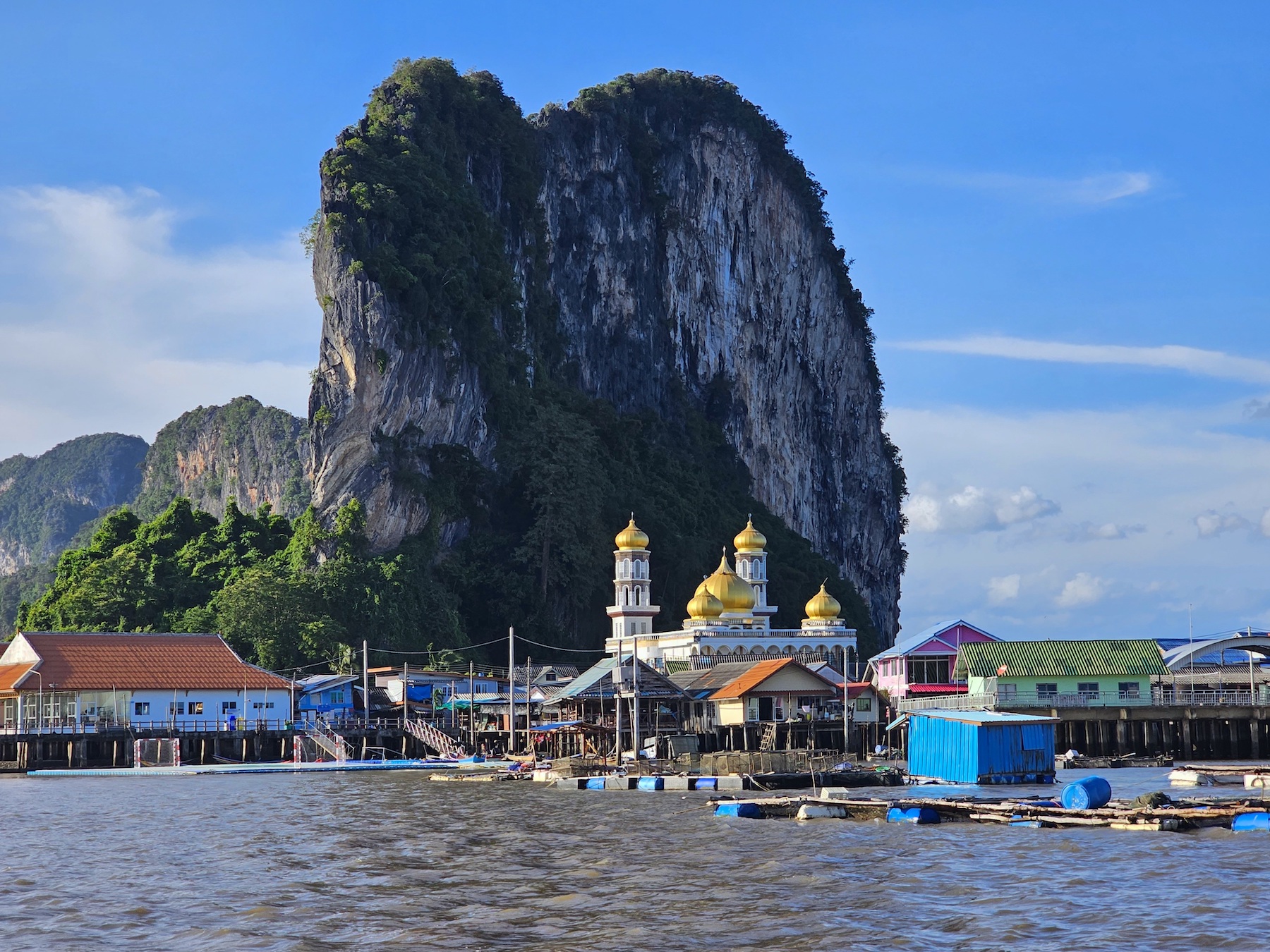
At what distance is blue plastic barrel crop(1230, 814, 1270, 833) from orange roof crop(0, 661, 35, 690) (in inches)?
2061

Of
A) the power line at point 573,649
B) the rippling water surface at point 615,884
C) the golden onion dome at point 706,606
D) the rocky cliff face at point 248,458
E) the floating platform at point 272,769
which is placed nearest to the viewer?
the rippling water surface at point 615,884

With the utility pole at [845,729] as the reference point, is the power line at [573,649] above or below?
above

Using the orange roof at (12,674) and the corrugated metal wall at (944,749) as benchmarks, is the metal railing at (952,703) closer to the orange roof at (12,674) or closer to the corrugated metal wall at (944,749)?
the corrugated metal wall at (944,749)

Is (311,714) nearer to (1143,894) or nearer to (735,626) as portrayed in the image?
(735,626)

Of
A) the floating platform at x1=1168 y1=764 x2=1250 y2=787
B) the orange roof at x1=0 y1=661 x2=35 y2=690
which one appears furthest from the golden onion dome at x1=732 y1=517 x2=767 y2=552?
the floating platform at x1=1168 y1=764 x2=1250 y2=787

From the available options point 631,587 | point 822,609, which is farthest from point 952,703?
point 631,587

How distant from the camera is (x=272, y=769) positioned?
64312 millimetres

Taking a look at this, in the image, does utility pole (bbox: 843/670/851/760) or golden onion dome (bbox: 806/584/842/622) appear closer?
utility pole (bbox: 843/670/851/760)

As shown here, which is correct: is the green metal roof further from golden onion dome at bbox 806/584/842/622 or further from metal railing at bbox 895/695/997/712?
golden onion dome at bbox 806/584/842/622

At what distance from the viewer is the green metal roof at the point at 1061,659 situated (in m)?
64.7

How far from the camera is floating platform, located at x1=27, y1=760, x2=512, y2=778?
210ft

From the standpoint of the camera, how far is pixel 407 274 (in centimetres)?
10006

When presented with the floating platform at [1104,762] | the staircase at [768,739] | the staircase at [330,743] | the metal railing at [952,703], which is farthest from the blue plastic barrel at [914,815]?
A: the staircase at [330,743]

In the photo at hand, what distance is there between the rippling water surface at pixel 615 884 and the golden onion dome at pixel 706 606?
5234cm
